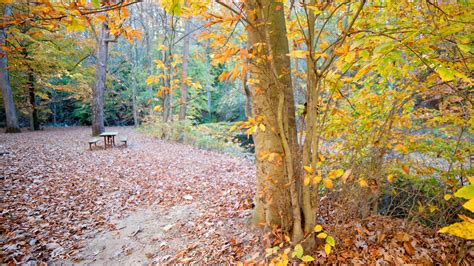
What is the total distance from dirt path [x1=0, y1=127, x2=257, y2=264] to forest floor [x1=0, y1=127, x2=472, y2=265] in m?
0.01

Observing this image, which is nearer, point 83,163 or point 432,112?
point 432,112

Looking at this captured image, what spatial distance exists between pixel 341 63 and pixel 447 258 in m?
1.93

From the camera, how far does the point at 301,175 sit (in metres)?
2.18

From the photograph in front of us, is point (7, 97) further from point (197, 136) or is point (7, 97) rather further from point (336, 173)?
point (336, 173)

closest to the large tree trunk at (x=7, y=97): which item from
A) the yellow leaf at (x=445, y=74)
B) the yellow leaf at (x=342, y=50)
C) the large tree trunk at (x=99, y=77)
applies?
the large tree trunk at (x=99, y=77)

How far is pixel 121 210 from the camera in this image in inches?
153

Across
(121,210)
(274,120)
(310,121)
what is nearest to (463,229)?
(310,121)

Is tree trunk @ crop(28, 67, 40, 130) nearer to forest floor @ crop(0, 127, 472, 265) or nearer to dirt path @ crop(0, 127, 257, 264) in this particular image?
dirt path @ crop(0, 127, 257, 264)

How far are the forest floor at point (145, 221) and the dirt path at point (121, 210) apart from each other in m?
0.01

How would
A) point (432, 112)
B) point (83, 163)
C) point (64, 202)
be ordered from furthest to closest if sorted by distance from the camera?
point (83, 163) → point (64, 202) → point (432, 112)

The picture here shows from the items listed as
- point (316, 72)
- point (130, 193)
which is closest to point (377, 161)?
point (316, 72)

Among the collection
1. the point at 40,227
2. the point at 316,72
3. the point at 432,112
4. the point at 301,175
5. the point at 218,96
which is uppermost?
the point at 218,96

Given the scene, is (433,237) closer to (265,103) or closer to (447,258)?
(447,258)

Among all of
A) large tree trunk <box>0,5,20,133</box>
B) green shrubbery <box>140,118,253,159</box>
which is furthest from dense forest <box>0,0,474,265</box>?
large tree trunk <box>0,5,20,133</box>
